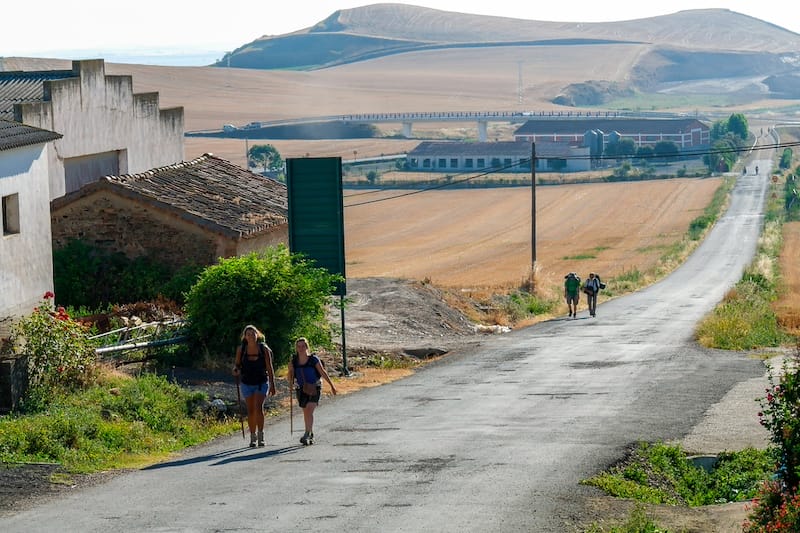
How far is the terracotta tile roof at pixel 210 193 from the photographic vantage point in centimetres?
2583

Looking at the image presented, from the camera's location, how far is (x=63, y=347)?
58.3 feet

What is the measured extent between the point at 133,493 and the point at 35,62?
37760mm

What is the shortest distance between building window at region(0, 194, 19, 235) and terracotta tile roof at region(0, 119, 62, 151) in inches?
34.8

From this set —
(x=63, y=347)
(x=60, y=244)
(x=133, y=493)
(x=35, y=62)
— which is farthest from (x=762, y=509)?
(x=35, y=62)

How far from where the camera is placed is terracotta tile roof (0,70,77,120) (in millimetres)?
29925

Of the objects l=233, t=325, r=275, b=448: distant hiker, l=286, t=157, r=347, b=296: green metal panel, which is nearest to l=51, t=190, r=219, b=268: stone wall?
l=286, t=157, r=347, b=296: green metal panel

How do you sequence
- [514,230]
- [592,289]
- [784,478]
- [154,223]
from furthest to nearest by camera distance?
[514,230] < [592,289] < [154,223] < [784,478]

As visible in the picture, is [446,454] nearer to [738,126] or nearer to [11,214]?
[11,214]

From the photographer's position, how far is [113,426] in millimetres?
15922

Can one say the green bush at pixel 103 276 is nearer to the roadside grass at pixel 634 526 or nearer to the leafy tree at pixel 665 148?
the roadside grass at pixel 634 526

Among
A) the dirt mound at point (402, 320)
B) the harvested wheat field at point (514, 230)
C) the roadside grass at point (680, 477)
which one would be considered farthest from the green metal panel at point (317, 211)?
the harvested wheat field at point (514, 230)

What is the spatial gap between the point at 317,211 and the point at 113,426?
7671 mm

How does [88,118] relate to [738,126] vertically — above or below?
above

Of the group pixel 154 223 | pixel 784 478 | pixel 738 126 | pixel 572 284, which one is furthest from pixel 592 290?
pixel 738 126
